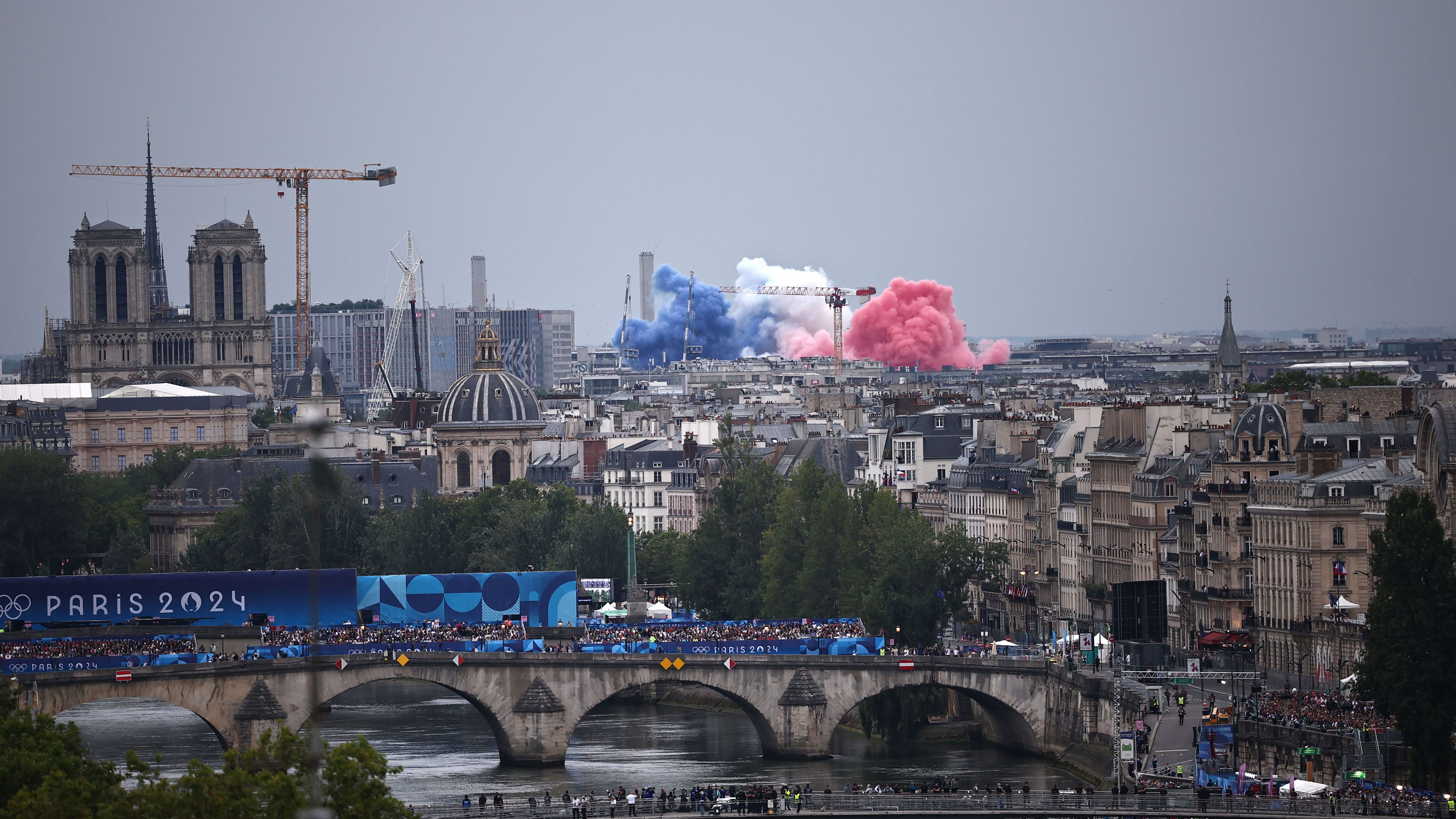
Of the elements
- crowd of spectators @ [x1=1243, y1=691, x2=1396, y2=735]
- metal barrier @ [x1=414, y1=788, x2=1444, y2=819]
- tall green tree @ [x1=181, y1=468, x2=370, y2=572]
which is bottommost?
metal barrier @ [x1=414, y1=788, x2=1444, y2=819]

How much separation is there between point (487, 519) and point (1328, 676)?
80904 millimetres

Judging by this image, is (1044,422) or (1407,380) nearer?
(1044,422)

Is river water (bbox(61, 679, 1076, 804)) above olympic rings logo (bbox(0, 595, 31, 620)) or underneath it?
underneath

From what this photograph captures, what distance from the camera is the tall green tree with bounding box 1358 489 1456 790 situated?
75.2 m

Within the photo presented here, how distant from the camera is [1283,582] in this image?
332 feet

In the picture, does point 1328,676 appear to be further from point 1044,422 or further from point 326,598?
point 1044,422

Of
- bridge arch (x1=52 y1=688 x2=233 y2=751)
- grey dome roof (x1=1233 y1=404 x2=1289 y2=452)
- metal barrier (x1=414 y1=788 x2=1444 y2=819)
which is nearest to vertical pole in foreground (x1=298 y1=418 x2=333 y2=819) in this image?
metal barrier (x1=414 y1=788 x2=1444 y2=819)

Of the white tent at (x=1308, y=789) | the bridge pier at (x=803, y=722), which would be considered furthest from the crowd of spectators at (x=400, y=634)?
the white tent at (x=1308, y=789)

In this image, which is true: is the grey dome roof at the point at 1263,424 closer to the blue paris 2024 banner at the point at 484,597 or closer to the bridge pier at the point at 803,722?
the bridge pier at the point at 803,722

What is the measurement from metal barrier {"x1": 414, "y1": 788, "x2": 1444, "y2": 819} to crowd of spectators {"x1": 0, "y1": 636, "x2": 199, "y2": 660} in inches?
789

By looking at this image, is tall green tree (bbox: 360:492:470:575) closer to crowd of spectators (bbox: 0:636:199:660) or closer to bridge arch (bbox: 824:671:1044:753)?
crowd of spectators (bbox: 0:636:199:660)

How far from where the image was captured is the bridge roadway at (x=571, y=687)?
103m

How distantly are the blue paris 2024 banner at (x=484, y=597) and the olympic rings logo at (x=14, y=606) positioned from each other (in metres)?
12.9

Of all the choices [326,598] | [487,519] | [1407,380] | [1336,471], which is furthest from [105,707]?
[1407,380]
